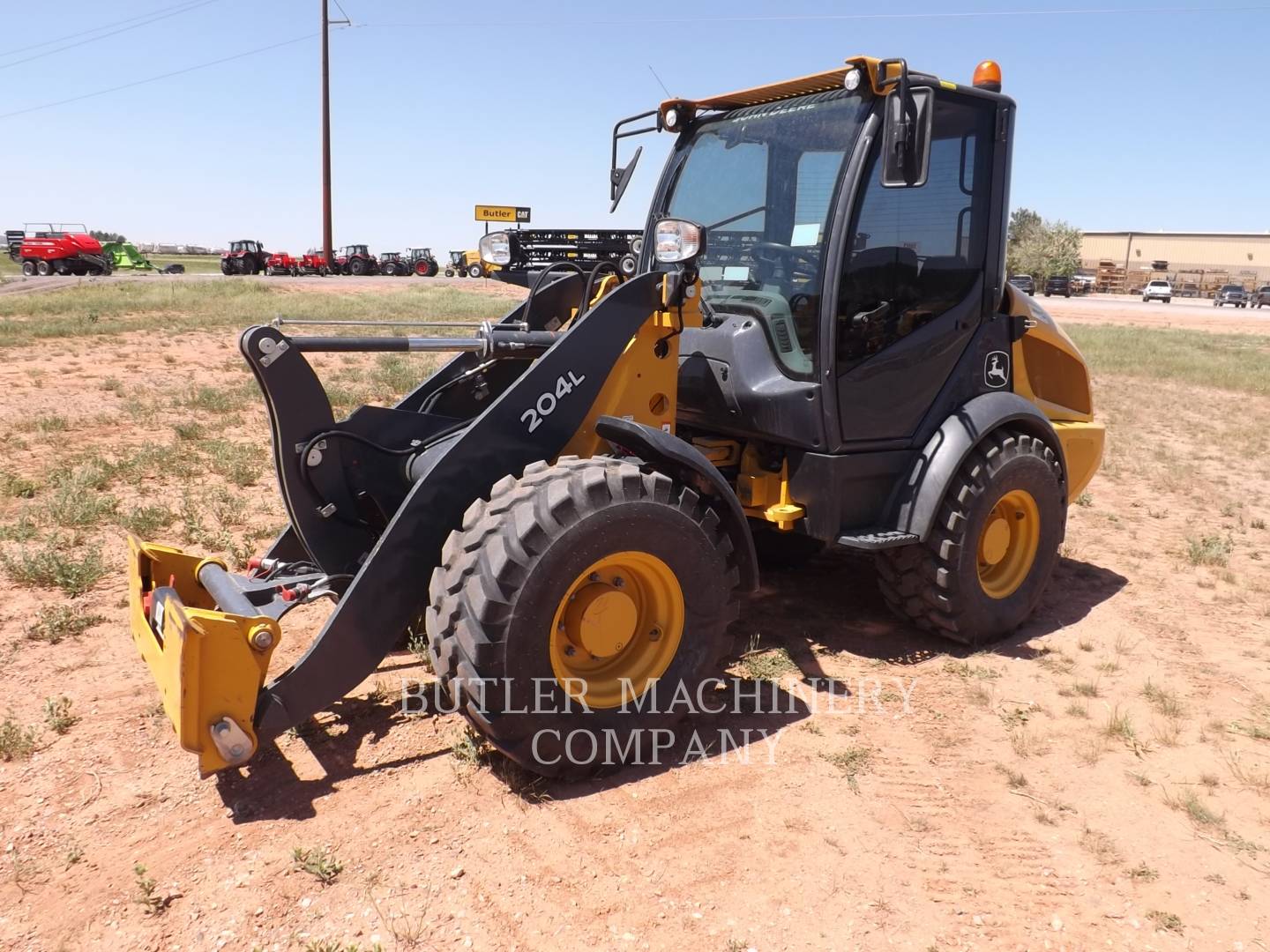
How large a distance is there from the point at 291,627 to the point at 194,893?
191 cm

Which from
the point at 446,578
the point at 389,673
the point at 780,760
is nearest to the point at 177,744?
the point at 389,673

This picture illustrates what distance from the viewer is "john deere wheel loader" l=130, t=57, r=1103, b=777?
3.02m

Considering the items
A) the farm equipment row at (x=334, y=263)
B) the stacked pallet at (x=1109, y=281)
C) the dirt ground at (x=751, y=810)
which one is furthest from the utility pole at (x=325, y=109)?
the stacked pallet at (x=1109, y=281)

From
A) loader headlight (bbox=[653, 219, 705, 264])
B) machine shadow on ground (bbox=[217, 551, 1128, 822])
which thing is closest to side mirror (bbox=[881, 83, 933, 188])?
loader headlight (bbox=[653, 219, 705, 264])

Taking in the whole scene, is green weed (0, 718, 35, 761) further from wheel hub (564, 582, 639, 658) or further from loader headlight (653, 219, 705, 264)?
loader headlight (653, 219, 705, 264)

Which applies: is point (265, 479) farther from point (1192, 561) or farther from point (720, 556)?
point (1192, 561)

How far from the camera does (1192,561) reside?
618 centimetres

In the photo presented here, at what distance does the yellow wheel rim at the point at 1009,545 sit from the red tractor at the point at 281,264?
144 ft

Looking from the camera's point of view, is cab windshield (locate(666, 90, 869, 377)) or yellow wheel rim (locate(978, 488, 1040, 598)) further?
yellow wheel rim (locate(978, 488, 1040, 598))

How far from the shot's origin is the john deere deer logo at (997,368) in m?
4.60

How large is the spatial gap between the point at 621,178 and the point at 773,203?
1.08m

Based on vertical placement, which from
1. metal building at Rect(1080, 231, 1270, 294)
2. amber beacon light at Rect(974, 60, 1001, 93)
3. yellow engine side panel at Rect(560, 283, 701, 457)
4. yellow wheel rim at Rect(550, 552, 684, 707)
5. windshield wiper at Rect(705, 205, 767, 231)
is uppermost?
metal building at Rect(1080, 231, 1270, 294)

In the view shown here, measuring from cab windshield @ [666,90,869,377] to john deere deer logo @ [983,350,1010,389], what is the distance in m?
1.16

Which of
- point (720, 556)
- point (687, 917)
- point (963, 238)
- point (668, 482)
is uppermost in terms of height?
point (963, 238)
